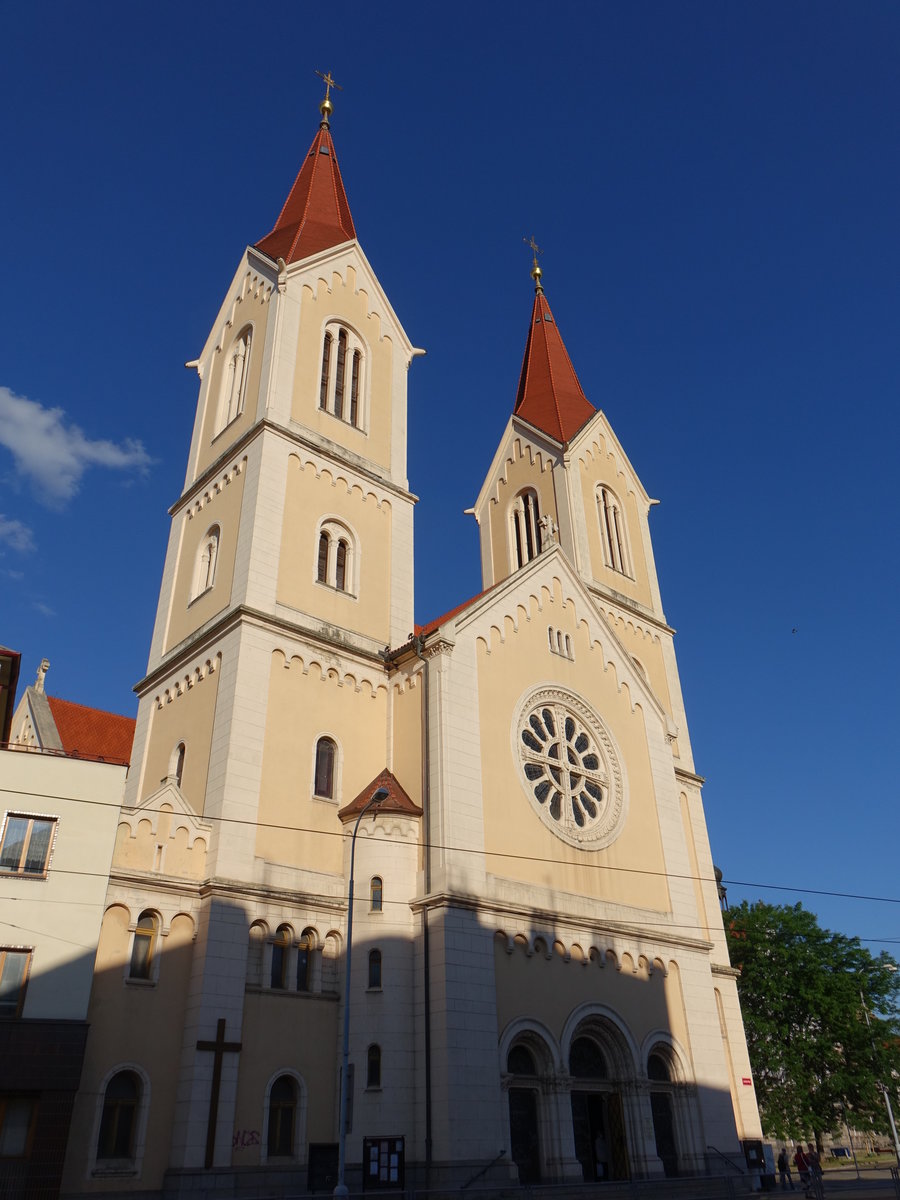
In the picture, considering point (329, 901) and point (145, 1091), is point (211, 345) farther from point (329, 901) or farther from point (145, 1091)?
point (145, 1091)

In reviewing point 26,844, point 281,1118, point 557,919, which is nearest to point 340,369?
point 557,919

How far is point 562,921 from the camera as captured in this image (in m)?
22.9

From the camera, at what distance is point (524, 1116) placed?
68.3 ft

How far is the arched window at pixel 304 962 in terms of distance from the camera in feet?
67.5

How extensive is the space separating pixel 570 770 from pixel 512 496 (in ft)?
53.2

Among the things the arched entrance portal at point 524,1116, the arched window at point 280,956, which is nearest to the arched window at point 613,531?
the arched entrance portal at point 524,1116

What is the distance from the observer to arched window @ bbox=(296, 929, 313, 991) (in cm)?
2058

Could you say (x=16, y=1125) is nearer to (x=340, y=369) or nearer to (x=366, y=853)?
(x=366, y=853)

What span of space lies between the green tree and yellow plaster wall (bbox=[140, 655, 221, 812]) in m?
23.2

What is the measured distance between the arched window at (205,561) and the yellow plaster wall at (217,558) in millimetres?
148

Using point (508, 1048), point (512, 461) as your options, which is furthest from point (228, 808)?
point (512, 461)

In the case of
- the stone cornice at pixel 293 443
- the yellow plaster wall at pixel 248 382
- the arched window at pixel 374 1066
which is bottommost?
the arched window at pixel 374 1066

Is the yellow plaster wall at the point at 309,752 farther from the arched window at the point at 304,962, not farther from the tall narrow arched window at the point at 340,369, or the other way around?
the tall narrow arched window at the point at 340,369

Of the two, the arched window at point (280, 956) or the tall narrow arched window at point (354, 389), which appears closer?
the arched window at point (280, 956)
